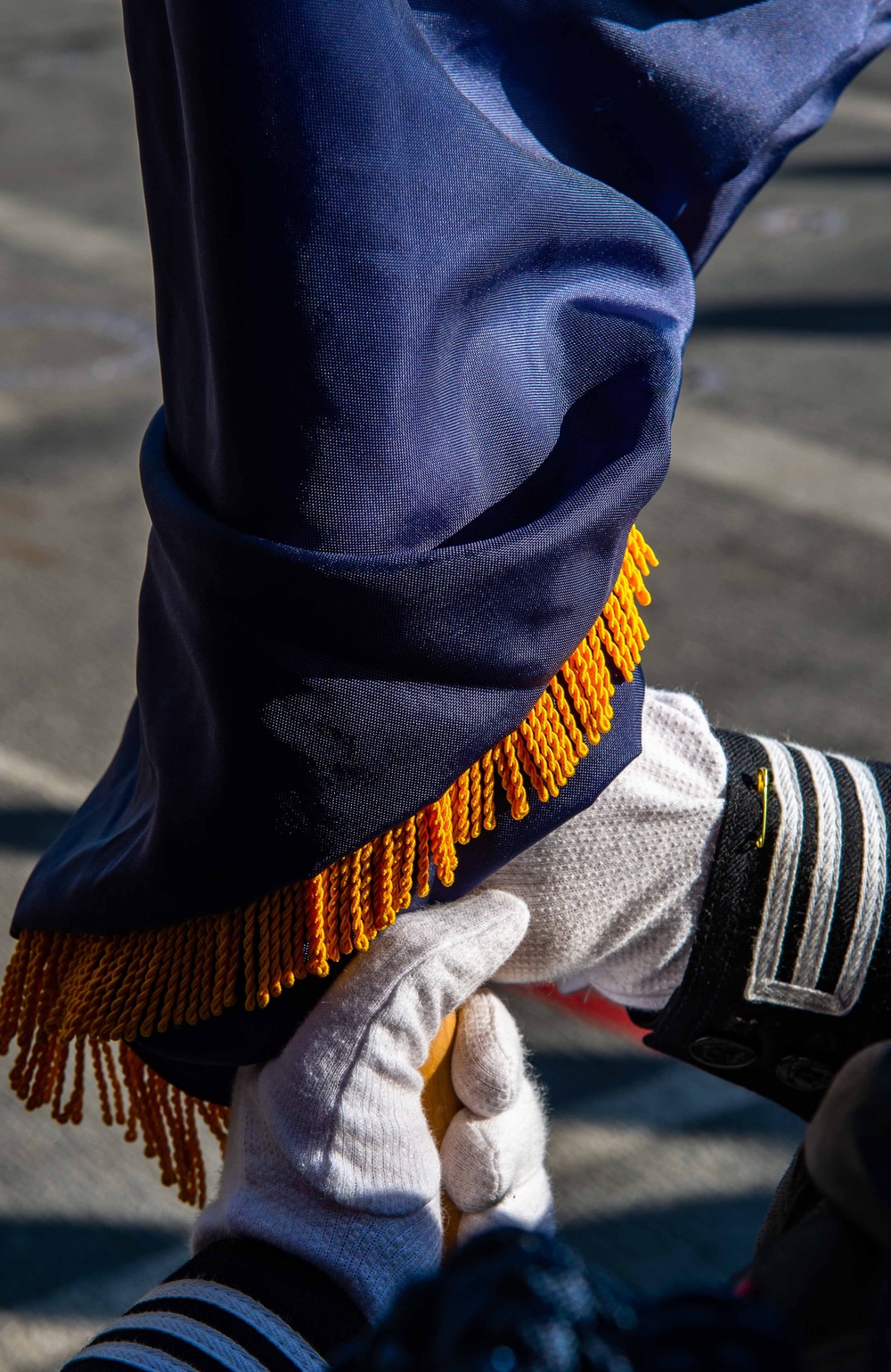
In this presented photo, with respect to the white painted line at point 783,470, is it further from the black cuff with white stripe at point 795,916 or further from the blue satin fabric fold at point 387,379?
the blue satin fabric fold at point 387,379

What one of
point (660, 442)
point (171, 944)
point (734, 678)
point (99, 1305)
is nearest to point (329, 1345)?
point (171, 944)

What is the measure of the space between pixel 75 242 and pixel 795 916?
4.24m

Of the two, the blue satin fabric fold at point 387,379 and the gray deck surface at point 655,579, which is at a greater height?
the blue satin fabric fold at point 387,379

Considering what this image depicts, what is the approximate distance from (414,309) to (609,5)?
0.31 m

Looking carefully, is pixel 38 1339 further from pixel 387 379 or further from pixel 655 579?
pixel 655 579

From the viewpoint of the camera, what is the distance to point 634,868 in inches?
42.7

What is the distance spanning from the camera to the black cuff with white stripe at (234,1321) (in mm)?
900

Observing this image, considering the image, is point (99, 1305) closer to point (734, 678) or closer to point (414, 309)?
point (414, 309)

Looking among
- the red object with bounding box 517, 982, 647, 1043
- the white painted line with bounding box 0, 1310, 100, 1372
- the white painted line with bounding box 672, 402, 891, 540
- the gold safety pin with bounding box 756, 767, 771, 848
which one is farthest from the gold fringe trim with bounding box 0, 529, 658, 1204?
the white painted line with bounding box 672, 402, 891, 540

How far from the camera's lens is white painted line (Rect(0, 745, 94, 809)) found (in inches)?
94.3

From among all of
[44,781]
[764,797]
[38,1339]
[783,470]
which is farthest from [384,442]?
[783,470]

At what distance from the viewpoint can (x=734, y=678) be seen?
2670 mm

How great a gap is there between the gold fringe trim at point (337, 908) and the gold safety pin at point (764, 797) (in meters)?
0.16

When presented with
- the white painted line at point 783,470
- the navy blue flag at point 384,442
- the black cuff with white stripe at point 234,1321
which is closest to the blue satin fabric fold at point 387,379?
the navy blue flag at point 384,442
